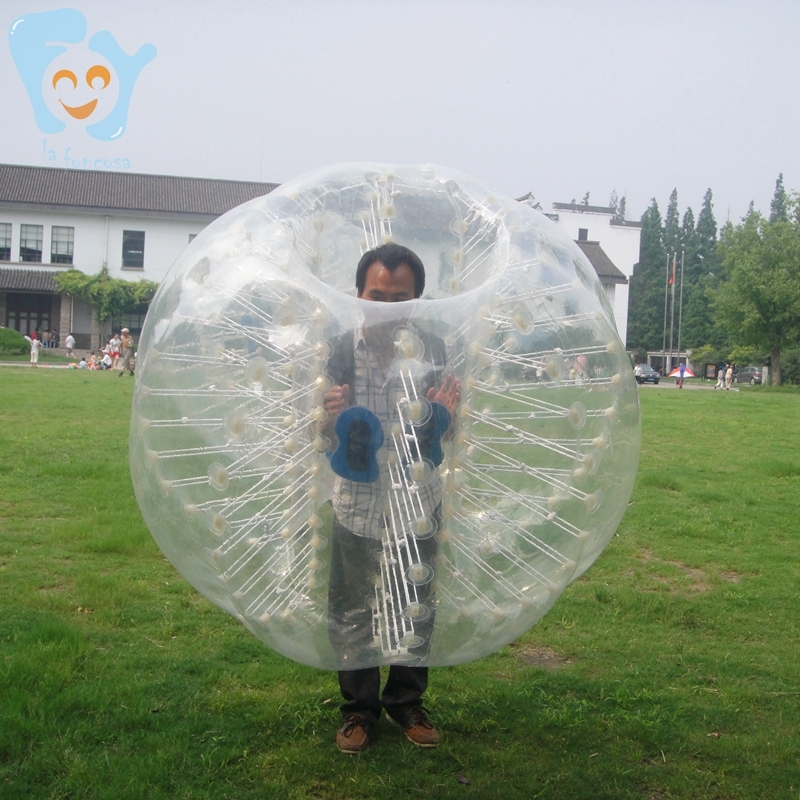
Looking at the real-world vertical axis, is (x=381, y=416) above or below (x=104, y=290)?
below

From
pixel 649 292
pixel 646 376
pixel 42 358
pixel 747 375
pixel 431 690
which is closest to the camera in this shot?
pixel 431 690

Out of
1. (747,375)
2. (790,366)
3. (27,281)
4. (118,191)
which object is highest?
(118,191)

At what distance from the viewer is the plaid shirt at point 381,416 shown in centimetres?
261

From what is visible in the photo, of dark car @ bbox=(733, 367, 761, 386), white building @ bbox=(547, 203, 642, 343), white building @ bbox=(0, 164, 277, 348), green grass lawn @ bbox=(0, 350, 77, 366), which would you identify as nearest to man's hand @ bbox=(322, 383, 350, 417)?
green grass lawn @ bbox=(0, 350, 77, 366)

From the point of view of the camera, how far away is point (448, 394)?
2.66 metres

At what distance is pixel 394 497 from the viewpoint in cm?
268

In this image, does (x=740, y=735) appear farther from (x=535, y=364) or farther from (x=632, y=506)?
(x=632, y=506)

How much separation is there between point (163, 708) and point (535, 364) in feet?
7.02

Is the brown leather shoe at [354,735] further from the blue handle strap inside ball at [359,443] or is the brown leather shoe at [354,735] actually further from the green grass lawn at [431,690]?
the blue handle strap inside ball at [359,443]

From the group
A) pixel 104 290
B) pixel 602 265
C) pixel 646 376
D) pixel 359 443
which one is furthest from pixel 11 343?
pixel 359 443

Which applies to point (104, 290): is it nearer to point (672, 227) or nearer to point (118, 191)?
point (118, 191)

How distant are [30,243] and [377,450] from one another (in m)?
43.9

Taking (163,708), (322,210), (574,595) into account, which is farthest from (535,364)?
(574,595)

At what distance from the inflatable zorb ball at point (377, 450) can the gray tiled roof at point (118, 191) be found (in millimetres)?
39513
